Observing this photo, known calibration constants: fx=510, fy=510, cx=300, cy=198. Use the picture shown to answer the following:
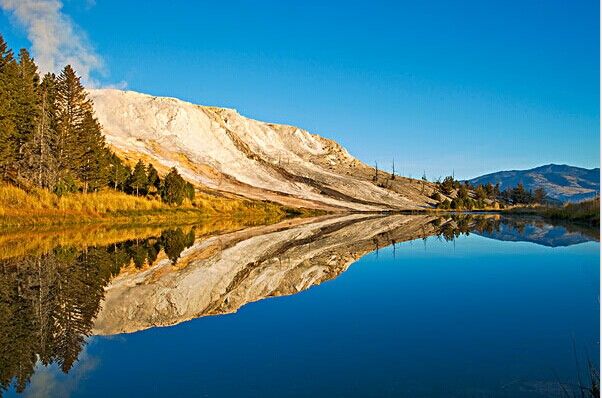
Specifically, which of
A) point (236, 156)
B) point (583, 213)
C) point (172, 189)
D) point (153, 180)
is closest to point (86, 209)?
point (172, 189)

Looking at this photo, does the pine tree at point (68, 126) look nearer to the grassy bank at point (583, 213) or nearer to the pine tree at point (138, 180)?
the pine tree at point (138, 180)

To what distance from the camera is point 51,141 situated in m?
44.1

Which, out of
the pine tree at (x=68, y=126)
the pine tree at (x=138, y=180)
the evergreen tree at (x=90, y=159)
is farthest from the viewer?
the pine tree at (x=138, y=180)

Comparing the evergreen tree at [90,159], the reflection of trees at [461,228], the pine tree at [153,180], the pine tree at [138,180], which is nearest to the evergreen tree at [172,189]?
the pine tree at [138,180]

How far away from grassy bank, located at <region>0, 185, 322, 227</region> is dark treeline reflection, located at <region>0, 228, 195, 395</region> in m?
15.4

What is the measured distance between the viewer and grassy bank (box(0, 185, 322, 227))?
32.8 metres

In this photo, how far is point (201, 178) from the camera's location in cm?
9056

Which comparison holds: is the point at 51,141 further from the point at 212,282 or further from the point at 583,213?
the point at 583,213

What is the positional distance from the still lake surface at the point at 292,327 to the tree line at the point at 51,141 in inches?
953

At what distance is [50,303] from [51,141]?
125ft

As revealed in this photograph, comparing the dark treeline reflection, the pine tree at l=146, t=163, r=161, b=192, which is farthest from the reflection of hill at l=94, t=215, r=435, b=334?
the pine tree at l=146, t=163, r=161, b=192

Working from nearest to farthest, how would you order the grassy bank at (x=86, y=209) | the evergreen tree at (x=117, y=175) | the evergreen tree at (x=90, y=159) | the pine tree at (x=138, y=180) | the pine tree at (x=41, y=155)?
the grassy bank at (x=86, y=209)
the pine tree at (x=41, y=155)
the evergreen tree at (x=90, y=159)
the evergreen tree at (x=117, y=175)
the pine tree at (x=138, y=180)

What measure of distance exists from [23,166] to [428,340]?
41.5 metres

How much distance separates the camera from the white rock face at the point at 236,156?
9325cm
